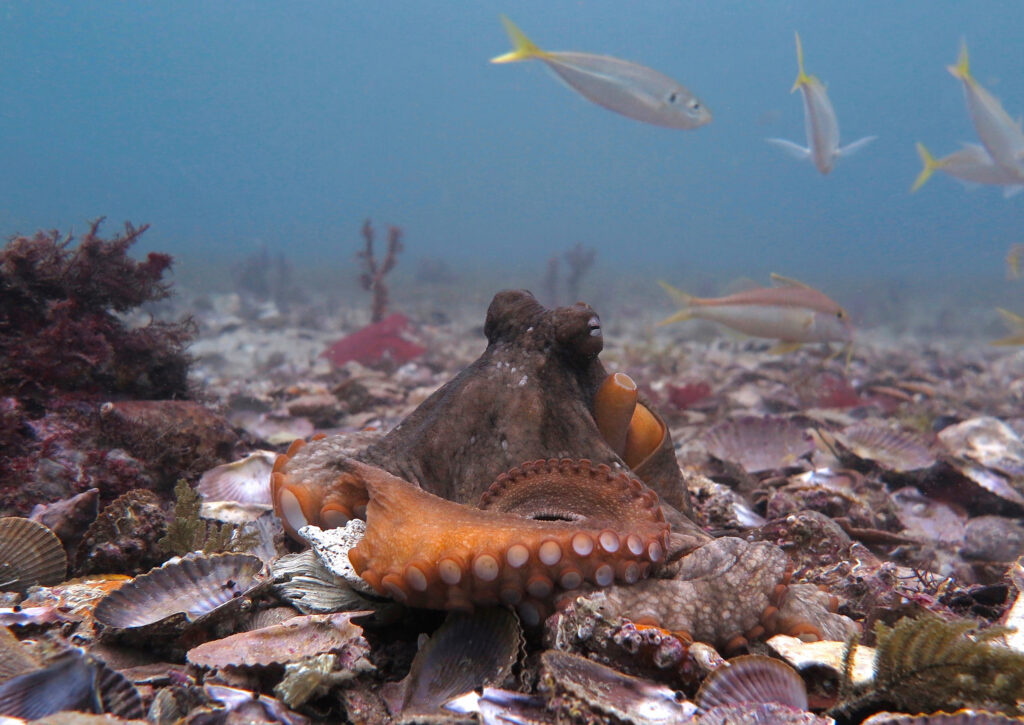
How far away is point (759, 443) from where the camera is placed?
503 cm

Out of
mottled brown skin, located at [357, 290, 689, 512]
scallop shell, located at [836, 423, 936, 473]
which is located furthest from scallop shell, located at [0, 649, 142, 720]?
scallop shell, located at [836, 423, 936, 473]

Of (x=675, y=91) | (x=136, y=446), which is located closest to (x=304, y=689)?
(x=136, y=446)

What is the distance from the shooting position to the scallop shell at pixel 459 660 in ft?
5.94

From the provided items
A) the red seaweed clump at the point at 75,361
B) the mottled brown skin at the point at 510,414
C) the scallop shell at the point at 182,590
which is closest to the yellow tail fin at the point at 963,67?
the mottled brown skin at the point at 510,414

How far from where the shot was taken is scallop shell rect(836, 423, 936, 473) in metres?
4.66

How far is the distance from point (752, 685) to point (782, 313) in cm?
559

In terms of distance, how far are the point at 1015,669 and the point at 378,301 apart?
Answer: 14.7 m

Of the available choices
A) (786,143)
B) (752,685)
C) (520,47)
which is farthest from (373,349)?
(752,685)

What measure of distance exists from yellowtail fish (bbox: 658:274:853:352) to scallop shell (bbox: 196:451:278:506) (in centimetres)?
483

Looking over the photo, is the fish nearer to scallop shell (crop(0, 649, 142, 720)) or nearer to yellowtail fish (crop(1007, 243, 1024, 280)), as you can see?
yellowtail fish (crop(1007, 243, 1024, 280))

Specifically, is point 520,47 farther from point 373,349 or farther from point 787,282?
point 373,349

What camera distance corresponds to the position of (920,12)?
148625 millimetres

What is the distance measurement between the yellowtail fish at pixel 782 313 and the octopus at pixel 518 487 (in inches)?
156

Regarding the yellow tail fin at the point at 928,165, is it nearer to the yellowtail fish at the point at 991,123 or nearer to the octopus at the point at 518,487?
the yellowtail fish at the point at 991,123
